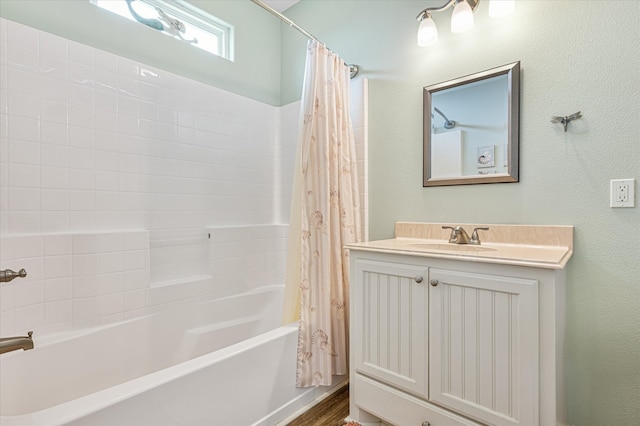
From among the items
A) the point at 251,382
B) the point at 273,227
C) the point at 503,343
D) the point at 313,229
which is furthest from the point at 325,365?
the point at 273,227

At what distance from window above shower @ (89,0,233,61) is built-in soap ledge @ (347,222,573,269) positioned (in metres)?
1.90

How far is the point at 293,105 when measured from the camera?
2676mm

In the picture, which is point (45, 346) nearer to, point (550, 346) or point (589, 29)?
point (550, 346)

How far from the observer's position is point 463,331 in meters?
1.24

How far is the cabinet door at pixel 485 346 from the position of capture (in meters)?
1.11

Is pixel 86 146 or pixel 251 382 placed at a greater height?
pixel 86 146

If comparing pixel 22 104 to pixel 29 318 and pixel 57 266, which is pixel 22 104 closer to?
pixel 57 266

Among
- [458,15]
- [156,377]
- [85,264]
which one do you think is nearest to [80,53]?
[85,264]

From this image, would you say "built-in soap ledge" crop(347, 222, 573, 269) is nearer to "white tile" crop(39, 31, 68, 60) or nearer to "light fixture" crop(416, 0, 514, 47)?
A: "light fixture" crop(416, 0, 514, 47)

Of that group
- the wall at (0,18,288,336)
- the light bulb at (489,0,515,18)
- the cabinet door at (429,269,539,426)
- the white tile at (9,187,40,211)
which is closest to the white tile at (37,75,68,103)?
the wall at (0,18,288,336)

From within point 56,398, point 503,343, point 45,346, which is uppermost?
point 503,343

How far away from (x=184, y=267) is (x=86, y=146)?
0.90m

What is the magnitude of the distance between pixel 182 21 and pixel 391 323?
2.38m

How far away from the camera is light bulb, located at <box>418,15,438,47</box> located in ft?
5.70
